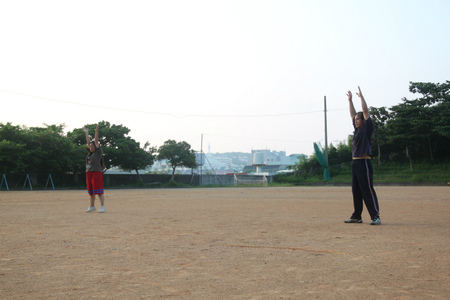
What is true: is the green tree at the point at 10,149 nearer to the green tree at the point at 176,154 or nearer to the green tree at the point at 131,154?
the green tree at the point at 131,154

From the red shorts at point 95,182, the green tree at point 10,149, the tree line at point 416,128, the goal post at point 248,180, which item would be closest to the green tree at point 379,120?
the tree line at point 416,128

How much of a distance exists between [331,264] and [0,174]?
3269 cm

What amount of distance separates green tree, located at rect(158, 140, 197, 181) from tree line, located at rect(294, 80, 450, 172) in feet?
73.5

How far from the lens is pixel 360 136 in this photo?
20.6 feet

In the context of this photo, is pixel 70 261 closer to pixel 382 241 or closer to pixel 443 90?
pixel 382 241

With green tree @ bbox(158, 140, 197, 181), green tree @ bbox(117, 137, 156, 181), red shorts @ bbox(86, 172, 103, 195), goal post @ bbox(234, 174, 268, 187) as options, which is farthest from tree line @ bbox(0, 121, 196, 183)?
red shorts @ bbox(86, 172, 103, 195)

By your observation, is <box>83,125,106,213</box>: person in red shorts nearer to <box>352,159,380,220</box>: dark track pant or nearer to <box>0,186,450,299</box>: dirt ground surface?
<box>0,186,450,299</box>: dirt ground surface

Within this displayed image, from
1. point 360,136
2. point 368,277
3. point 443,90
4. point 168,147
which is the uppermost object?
point 443,90

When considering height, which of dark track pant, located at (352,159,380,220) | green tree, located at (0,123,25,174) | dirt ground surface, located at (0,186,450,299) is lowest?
dirt ground surface, located at (0,186,450,299)

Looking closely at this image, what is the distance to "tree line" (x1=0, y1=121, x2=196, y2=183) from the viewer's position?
29.3 meters

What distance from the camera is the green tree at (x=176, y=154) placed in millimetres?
52250

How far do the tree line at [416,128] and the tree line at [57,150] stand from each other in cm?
2490

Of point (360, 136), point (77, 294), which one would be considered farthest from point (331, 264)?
point (360, 136)

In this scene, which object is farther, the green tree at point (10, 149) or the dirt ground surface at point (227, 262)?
the green tree at point (10, 149)
